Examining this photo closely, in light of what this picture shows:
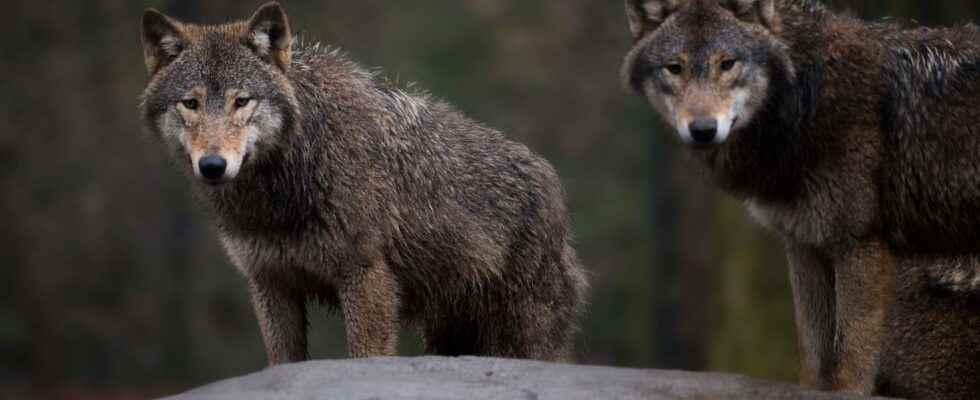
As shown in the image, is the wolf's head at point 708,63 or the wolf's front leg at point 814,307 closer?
the wolf's head at point 708,63

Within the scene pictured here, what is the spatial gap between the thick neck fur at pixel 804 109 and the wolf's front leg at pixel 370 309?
6.62 ft

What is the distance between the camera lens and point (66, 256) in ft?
86.7

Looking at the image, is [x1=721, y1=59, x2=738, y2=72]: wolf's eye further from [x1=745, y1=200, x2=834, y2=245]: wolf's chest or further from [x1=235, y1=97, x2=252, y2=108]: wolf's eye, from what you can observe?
[x1=235, y1=97, x2=252, y2=108]: wolf's eye

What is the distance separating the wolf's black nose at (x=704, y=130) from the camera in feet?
26.2

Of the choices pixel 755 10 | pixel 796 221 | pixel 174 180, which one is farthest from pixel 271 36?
pixel 174 180

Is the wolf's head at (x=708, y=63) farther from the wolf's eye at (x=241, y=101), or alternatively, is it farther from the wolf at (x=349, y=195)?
the wolf's eye at (x=241, y=101)

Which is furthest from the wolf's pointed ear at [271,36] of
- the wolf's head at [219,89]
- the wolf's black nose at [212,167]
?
the wolf's black nose at [212,167]

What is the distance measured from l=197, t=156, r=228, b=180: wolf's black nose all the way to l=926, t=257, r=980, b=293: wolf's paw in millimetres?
4067

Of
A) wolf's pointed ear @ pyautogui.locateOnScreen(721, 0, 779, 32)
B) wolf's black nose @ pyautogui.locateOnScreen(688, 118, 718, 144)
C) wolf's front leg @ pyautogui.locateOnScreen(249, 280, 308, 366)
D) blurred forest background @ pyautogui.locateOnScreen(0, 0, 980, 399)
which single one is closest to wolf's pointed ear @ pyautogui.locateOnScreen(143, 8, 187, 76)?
wolf's front leg @ pyautogui.locateOnScreen(249, 280, 308, 366)

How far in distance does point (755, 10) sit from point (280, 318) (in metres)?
3.33

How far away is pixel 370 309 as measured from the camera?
355 inches

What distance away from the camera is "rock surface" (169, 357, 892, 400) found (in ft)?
24.4

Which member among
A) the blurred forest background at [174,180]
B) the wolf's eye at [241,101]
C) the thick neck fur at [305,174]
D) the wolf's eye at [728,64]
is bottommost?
the blurred forest background at [174,180]

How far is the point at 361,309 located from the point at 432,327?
1.09 m
